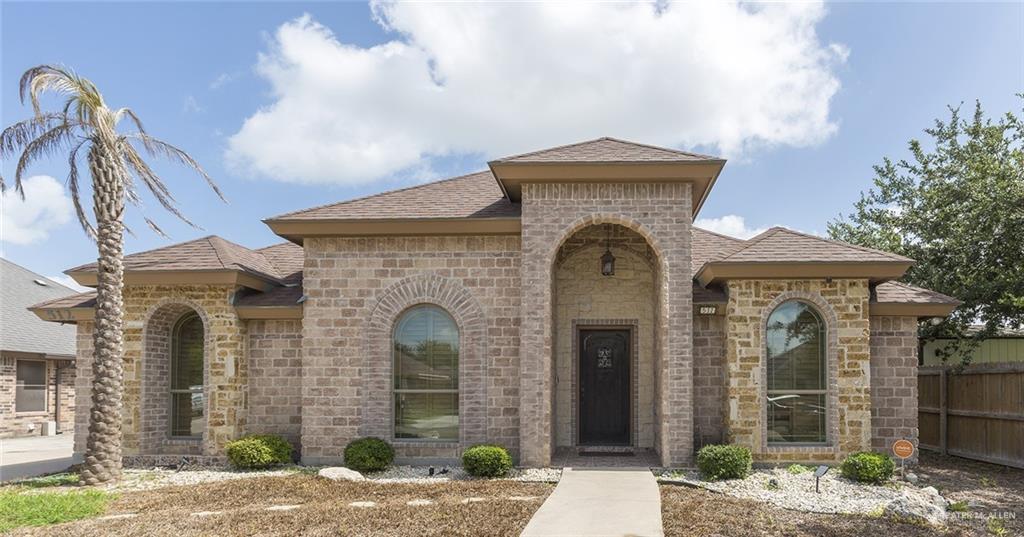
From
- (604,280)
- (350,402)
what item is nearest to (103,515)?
(350,402)

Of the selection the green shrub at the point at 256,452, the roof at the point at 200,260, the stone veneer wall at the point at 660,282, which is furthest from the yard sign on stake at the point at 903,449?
the roof at the point at 200,260

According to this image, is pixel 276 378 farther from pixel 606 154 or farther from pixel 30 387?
pixel 30 387

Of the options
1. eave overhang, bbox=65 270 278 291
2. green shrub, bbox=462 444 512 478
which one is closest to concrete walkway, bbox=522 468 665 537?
green shrub, bbox=462 444 512 478

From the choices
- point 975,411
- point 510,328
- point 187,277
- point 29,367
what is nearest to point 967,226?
point 975,411

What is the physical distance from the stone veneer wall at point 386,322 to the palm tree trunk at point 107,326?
2764 millimetres

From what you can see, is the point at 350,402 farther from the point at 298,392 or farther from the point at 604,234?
the point at 604,234

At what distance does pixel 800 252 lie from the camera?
37.5 feet

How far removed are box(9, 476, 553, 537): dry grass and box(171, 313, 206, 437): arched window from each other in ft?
9.43

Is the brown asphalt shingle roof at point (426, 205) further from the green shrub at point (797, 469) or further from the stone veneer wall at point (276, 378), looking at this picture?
the green shrub at point (797, 469)

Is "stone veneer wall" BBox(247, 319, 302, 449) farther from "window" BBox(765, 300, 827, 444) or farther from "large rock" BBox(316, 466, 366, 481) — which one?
"window" BBox(765, 300, 827, 444)

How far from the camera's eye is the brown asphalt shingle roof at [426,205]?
11.8 m

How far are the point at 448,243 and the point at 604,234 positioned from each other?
3.03 m

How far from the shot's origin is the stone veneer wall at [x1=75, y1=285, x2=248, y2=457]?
39.6 feet

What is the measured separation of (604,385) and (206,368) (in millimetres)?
7068
